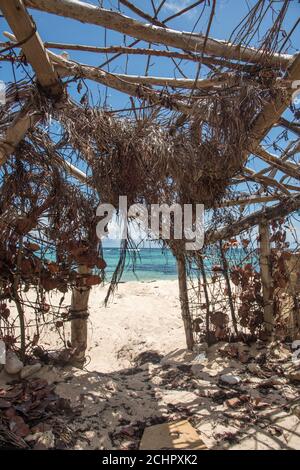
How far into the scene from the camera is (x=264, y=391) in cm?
287

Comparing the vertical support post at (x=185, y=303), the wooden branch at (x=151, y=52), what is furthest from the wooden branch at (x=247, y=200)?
the wooden branch at (x=151, y=52)

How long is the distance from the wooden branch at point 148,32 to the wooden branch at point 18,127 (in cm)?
52

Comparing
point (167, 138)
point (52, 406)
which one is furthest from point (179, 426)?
point (167, 138)

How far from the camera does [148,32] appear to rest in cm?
182

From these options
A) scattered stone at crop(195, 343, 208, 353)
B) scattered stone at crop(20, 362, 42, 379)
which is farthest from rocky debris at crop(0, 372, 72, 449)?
scattered stone at crop(195, 343, 208, 353)

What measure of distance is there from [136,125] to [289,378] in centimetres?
256

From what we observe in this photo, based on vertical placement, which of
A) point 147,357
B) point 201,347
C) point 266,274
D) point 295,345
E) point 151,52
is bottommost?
point 147,357

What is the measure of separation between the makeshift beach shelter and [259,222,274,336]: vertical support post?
1046 millimetres

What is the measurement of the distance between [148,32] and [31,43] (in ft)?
1.99

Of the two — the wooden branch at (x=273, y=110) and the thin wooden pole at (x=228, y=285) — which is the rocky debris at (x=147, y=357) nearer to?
the thin wooden pole at (x=228, y=285)

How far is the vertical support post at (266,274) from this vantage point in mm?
4039

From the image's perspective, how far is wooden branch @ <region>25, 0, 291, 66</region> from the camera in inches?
67.1

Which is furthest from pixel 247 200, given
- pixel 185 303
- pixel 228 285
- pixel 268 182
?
pixel 185 303

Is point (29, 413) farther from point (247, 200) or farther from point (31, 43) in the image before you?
point (247, 200)
